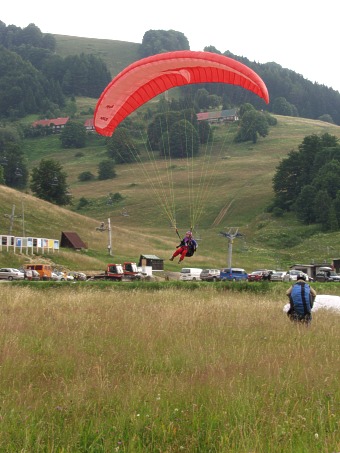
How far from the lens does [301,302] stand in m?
12.1

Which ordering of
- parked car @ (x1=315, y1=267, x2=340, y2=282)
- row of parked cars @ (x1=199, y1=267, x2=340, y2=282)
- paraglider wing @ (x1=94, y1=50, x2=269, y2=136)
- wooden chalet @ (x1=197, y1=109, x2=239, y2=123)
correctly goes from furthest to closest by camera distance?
A: wooden chalet @ (x1=197, y1=109, x2=239, y2=123)
parked car @ (x1=315, y1=267, x2=340, y2=282)
row of parked cars @ (x1=199, y1=267, x2=340, y2=282)
paraglider wing @ (x1=94, y1=50, x2=269, y2=136)

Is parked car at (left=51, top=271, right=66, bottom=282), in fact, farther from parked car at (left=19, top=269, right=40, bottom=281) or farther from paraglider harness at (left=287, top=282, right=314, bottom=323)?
paraglider harness at (left=287, top=282, right=314, bottom=323)

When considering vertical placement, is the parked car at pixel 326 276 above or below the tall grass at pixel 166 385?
below

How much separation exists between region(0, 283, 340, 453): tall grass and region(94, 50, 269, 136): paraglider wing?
9207mm

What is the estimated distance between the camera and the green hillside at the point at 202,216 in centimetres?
6644

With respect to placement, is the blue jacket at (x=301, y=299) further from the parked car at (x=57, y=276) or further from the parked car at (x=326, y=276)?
the parked car at (x=326, y=276)

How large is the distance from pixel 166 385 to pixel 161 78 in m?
13.9

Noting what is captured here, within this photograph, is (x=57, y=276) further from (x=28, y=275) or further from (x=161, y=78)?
(x=161, y=78)

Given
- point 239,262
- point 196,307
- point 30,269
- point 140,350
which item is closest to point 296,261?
point 239,262

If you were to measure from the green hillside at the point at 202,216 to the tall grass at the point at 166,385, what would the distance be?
44.0 metres

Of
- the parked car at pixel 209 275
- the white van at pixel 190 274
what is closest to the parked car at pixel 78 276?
the white van at pixel 190 274

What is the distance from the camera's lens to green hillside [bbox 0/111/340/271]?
66438 millimetres

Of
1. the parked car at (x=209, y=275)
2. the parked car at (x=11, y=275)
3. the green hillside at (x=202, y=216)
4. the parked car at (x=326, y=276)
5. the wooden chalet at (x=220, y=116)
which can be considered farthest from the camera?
the wooden chalet at (x=220, y=116)

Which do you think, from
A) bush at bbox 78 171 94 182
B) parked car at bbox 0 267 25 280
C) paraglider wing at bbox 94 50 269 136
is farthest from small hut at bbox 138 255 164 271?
bush at bbox 78 171 94 182
